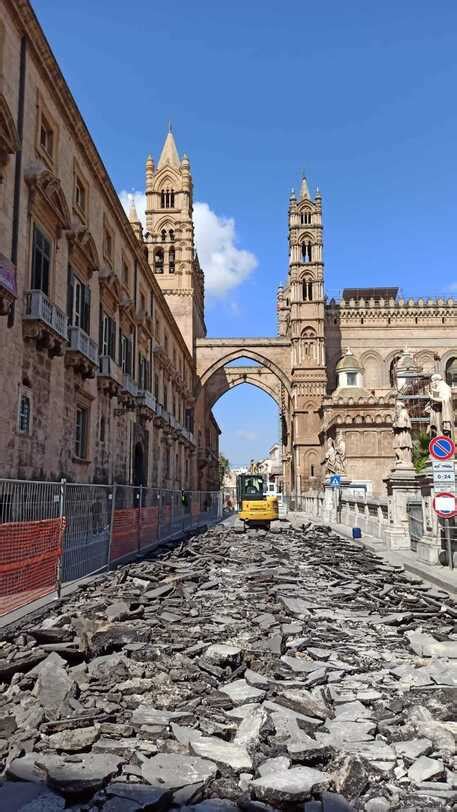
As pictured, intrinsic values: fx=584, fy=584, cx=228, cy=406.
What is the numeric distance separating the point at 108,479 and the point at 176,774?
16.4 metres

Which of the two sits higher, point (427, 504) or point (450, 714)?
point (427, 504)

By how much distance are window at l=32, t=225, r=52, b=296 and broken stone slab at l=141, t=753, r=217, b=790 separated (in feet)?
35.9

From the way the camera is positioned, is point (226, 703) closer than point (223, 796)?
No

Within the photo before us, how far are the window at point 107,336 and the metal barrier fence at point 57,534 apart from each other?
627cm

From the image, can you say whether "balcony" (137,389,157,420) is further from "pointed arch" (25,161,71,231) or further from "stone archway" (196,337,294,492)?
"stone archway" (196,337,294,492)

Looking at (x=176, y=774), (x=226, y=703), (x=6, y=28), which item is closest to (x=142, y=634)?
(x=226, y=703)

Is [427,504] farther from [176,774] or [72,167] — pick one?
[72,167]

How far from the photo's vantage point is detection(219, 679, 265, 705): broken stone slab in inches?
185

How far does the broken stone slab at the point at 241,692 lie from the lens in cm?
469

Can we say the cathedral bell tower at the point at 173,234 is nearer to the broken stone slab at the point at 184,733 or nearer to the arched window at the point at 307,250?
the arched window at the point at 307,250

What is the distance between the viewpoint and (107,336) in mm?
19625

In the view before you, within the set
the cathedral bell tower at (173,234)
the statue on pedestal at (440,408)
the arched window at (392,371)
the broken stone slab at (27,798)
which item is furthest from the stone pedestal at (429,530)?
the arched window at (392,371)

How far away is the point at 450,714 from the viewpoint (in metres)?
4.31

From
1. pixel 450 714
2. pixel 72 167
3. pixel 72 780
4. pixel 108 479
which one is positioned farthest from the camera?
pixel 108 479
